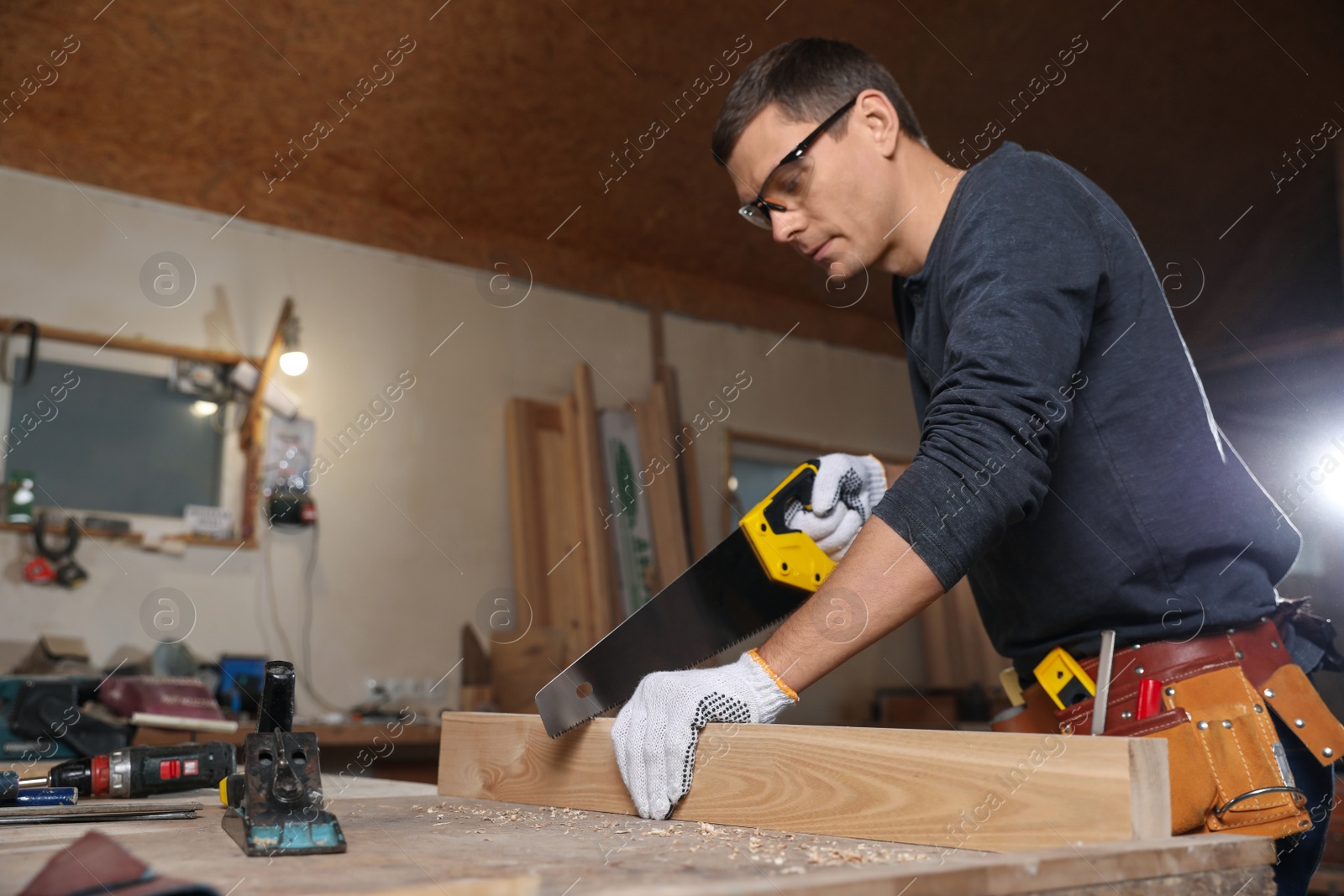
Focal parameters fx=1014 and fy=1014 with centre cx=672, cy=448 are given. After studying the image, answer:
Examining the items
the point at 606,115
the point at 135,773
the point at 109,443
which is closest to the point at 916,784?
the point at 135,773

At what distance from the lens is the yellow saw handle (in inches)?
62.1

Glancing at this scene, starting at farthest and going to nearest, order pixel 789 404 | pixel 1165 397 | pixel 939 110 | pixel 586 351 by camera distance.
A: 1. pixel 789 404
2. pixel 586 351
3. pixel 939 110
4. pixel 1165 397

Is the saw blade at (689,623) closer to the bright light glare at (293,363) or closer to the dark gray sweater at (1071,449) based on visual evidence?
the dark gray sweater at (1071,449)

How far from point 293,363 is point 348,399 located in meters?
0.32

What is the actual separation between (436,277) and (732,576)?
14.5 ft

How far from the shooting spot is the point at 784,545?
62.2 inches

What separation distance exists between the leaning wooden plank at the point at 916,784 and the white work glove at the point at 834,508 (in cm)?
45

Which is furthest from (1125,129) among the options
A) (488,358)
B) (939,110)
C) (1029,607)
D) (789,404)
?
(1029,607)

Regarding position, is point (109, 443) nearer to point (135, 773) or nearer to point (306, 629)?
point (306, 629)

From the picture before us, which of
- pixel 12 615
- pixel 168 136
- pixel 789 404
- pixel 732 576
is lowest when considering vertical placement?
pixel 732 576

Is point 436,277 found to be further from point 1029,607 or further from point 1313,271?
point 1313,271

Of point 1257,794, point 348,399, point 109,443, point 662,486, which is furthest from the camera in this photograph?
point 662,486

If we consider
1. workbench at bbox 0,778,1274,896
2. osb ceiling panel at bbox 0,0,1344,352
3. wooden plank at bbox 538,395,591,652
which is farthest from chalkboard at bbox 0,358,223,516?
workbench at bbox 0,778,1274,896

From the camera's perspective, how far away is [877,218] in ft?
5.54
